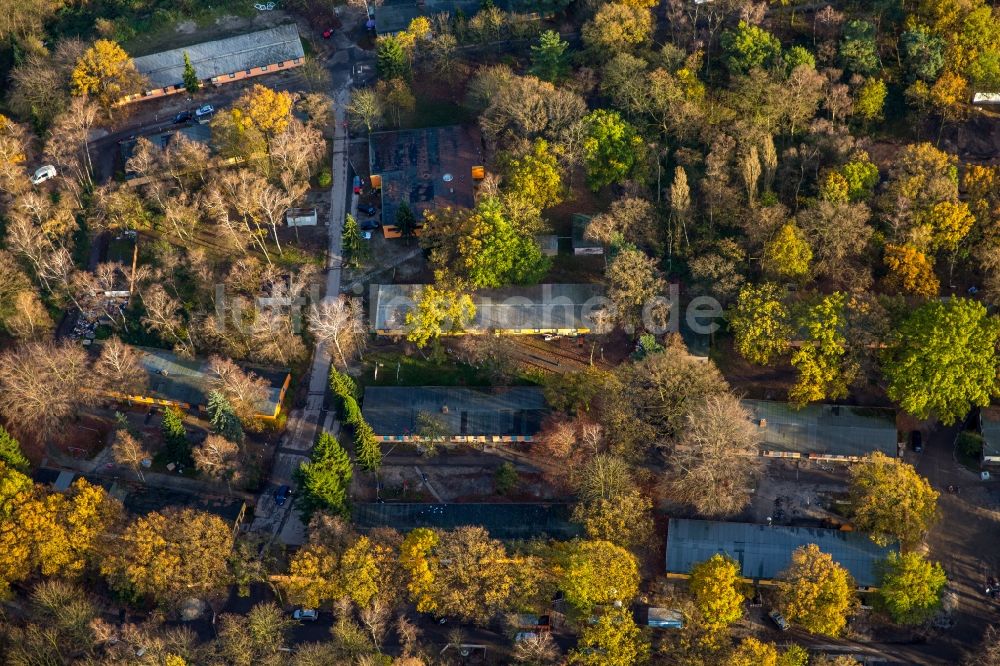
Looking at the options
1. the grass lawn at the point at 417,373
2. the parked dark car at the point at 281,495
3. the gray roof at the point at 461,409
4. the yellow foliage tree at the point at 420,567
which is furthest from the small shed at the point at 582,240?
the parked dark car at the point at 281,495

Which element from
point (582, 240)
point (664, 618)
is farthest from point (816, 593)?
point (582, 240)

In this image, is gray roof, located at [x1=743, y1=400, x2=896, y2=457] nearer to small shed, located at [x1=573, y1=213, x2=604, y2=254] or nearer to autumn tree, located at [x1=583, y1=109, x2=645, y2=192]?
small shed, located at [x1=573, y1=213, x2=604, y2=254]

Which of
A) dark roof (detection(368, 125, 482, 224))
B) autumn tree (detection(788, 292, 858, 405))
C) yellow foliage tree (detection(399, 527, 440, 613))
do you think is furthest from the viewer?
dark roof (detection(368, 125, 482, 224))

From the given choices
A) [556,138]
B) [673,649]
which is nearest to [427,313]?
[556,138]

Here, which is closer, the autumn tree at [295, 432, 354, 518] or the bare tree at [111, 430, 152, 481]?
the autumn tree at [295, 432, 354, 518]

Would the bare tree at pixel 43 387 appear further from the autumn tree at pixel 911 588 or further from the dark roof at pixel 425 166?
the autumn tree at pixel 911 588

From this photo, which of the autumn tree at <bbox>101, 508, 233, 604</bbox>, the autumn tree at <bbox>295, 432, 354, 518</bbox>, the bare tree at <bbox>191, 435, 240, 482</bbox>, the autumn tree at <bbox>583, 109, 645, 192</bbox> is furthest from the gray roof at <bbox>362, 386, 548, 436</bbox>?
the autumn tree at <bbox>583, 109, 645, 192</bbox>
